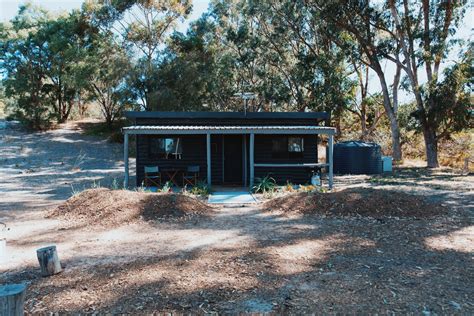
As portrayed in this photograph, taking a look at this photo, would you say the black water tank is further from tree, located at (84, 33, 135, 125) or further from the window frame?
tree, located at (84, 33, 135, 125)

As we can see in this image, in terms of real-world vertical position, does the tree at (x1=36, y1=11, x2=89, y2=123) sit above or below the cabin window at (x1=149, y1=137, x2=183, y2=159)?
above

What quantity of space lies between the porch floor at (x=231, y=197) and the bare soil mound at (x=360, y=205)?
1.16 metres

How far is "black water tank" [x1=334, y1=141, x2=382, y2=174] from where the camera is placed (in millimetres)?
18281

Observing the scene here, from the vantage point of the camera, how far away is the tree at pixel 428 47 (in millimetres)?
18109

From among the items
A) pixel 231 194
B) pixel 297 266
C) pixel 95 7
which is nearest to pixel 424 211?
pixel 297 266

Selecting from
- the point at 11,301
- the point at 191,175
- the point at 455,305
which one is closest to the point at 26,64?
the point at 191,175

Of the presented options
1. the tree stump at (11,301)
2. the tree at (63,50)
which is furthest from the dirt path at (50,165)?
the tree stump at (11,301)

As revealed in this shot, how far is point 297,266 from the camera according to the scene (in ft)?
15.4

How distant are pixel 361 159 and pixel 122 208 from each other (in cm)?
1365

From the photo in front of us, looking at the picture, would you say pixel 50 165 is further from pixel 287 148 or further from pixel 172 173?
pixel 287 148

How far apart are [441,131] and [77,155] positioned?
21.4m

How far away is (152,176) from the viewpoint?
526 inches

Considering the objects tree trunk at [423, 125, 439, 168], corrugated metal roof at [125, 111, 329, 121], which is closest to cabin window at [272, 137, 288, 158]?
corrugated metal roof at [125, 111, 329, 121]

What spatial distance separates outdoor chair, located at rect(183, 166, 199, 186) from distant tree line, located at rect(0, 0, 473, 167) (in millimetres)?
10172
